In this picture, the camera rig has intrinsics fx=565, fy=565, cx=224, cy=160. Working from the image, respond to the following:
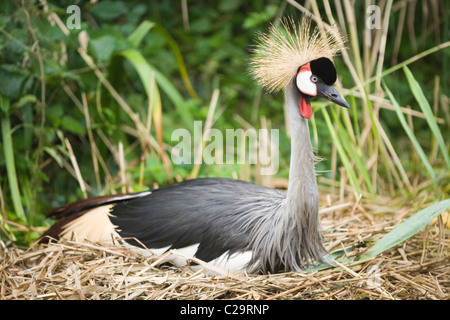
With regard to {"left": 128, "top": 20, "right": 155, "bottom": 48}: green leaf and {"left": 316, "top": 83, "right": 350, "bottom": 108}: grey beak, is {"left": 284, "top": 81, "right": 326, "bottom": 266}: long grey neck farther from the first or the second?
{"left": 128, "top": 20, "right": 155, "bottom": 48}: green leaf

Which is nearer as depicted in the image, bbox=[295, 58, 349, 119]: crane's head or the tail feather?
bbox=[295, 58, 349, 119]: crane's head

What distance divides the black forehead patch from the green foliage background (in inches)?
A: 19.4

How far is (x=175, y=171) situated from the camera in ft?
9.72

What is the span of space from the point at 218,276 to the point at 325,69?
0.77 metres

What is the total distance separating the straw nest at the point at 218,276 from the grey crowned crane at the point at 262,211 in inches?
3.0

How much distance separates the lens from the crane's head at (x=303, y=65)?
1844mm

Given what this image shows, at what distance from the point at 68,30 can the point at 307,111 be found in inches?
62.2

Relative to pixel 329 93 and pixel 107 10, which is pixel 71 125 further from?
pixel 329 93

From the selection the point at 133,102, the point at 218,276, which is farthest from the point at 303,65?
the point at 133,102

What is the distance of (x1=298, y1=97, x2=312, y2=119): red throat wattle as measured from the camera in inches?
74.9

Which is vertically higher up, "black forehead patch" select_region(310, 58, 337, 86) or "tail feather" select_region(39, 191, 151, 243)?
"black forehead patch" select_region(310, 58, 337, 86)

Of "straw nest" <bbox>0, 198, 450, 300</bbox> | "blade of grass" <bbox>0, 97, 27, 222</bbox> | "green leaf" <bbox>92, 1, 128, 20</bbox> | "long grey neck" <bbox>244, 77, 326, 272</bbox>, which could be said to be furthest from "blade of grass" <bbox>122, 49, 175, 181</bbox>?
"long grey neck" <bbox>244, 77, 326, 272</bbox>
